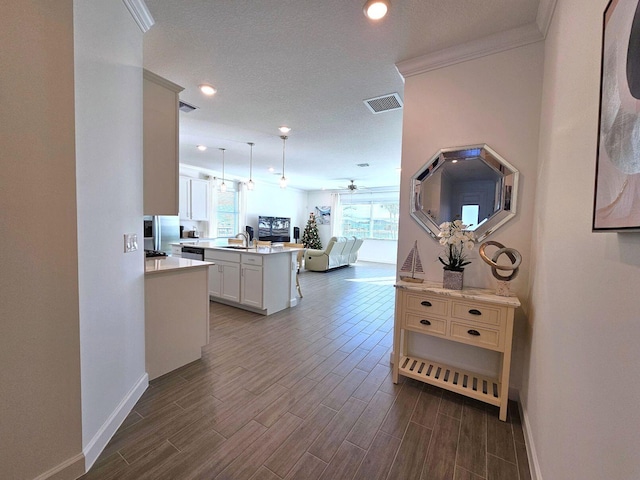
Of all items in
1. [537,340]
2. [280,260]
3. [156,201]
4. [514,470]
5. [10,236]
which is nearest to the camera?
[10,236]

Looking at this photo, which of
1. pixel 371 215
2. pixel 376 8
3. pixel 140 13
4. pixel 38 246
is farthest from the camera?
pixel 371 215

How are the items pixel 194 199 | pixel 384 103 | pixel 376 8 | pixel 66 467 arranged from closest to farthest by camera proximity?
pixel 66 467, pixel 376 8, pixel 384 103, pixel 194 199

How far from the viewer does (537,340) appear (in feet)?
5.22

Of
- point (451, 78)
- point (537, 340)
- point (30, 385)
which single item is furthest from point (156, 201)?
point (537, 340)

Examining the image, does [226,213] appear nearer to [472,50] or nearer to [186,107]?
[186,107]

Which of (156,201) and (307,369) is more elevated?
(156,201)

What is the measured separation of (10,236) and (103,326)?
68 centimetres

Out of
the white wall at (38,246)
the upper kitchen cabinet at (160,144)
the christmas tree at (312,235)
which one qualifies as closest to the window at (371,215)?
the christmas tree at (312,235)

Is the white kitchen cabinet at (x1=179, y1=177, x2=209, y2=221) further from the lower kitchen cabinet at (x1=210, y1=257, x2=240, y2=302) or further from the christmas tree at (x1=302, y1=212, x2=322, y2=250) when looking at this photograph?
the christmas tree at (x1=302, y1=212, x2=322, y2=250)

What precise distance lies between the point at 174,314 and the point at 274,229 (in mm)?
7163

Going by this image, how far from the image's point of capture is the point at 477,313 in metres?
1.90

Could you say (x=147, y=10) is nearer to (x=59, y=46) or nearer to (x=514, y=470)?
(x=59, y=46)

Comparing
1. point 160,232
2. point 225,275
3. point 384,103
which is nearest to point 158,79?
point 384,103

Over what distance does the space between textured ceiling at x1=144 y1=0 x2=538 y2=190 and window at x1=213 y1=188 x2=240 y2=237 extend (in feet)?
11.7
